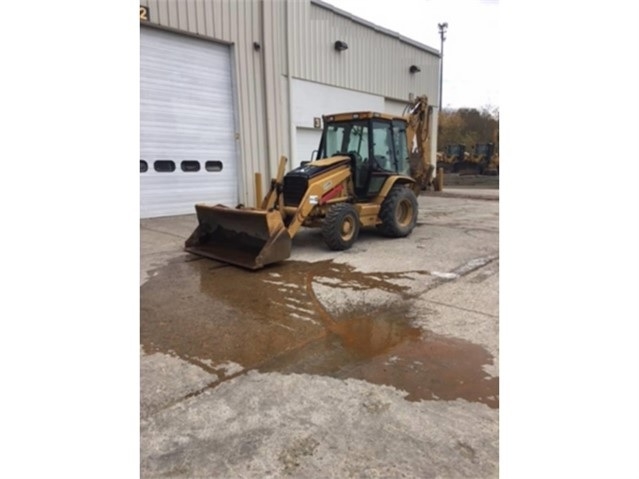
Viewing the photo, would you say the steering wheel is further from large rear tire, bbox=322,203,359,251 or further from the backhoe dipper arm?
the backhoe dipper arm

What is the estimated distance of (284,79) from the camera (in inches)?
451

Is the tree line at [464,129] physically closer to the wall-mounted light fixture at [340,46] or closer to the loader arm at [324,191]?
the wall-mounted light fixture at [340,46]

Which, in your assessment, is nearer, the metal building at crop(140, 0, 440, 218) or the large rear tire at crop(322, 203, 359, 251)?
the large rear tire at crop(322, 203, 359, 251)

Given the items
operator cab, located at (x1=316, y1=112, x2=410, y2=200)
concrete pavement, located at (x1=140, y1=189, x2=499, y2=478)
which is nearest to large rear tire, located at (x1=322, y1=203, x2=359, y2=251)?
concrete pavement, located at (x1=140, y1=189, x2=499, y2=478)

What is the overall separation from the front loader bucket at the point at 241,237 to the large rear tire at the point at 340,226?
0.79 metres

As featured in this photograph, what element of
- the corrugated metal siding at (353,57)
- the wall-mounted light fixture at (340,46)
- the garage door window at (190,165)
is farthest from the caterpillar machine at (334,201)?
the wall-mounted light fixture at (340,46)

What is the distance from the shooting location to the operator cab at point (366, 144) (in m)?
6.89

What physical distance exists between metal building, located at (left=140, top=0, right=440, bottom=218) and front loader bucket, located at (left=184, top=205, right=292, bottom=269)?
3576 mm

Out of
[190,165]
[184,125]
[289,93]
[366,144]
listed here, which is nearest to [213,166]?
[190,165]

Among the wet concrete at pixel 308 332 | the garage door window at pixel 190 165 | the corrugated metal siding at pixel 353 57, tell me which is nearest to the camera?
the wet concrete at pixel 308 332

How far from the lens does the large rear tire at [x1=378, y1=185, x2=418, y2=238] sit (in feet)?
22.9

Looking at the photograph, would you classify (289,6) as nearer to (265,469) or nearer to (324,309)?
(324,309)
